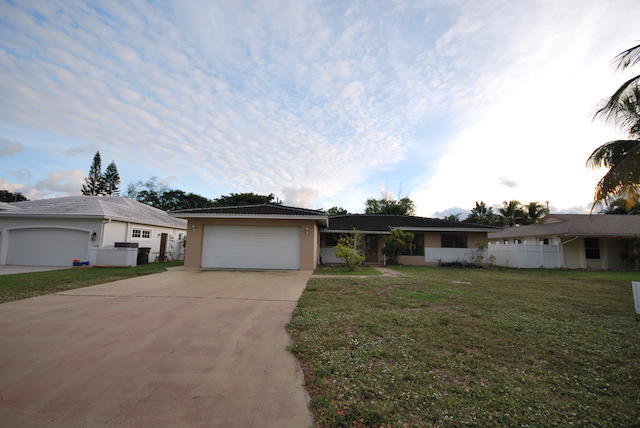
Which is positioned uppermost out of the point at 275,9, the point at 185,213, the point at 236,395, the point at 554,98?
the point at 275,9

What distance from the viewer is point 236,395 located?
2.60 meters

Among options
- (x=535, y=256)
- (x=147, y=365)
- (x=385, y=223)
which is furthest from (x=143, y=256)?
(x=535, y=256)

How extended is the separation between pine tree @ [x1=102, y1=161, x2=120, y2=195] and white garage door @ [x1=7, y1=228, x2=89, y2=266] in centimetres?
3403

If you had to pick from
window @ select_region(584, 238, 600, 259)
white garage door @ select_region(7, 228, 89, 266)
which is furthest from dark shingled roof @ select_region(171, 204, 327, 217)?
window @ select_region(584, 238, 600, 259)

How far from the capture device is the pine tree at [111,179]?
1709 inches

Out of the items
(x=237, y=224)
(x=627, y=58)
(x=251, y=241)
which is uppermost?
(x=627, y=58)

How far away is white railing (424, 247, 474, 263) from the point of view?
17.2m

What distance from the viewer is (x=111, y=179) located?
43.9 m

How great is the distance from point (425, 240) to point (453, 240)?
5.69ft

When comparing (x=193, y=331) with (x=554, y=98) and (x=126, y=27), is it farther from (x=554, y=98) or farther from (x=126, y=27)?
(x=554, y=98)

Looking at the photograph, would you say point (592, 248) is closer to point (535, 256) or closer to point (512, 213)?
point (535, 256)

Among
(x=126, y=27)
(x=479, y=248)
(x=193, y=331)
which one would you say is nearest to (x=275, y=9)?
(x=126, y=27)

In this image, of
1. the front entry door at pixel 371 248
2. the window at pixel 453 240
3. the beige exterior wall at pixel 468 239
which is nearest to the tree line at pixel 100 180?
the front entry door at pixel 371 248

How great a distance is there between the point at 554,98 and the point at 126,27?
515 inches
